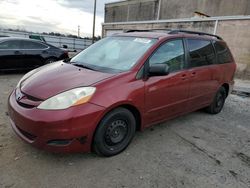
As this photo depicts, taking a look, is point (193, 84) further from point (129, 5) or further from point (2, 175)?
point (129, 5)

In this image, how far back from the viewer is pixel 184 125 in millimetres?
4266

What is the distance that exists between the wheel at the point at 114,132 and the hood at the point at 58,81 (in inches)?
19.9

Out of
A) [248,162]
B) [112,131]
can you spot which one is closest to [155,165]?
[112,131]

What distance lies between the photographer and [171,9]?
20859mm

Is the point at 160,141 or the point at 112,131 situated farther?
the point at 160,141

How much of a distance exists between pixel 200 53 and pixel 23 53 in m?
6.14

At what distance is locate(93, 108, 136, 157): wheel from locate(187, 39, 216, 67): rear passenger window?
5.47ft

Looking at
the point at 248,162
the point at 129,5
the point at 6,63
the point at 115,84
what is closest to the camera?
the point at 115,84

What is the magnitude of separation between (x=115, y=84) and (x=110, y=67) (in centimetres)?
46

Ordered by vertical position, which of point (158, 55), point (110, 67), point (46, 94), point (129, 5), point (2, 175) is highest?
point (129, 5)

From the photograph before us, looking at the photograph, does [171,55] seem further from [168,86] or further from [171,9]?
[171,9]

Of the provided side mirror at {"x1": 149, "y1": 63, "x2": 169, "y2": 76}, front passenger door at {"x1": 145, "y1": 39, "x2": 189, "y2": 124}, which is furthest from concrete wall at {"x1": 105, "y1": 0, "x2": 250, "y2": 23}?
side mirror at {"x1": 149, "y1": 63, "x2": 169, "y2": 76}

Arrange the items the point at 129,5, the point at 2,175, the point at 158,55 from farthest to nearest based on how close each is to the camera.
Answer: the point at 129,5, the point at 158,55, the point at 2,175

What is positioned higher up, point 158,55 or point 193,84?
point 158,55
